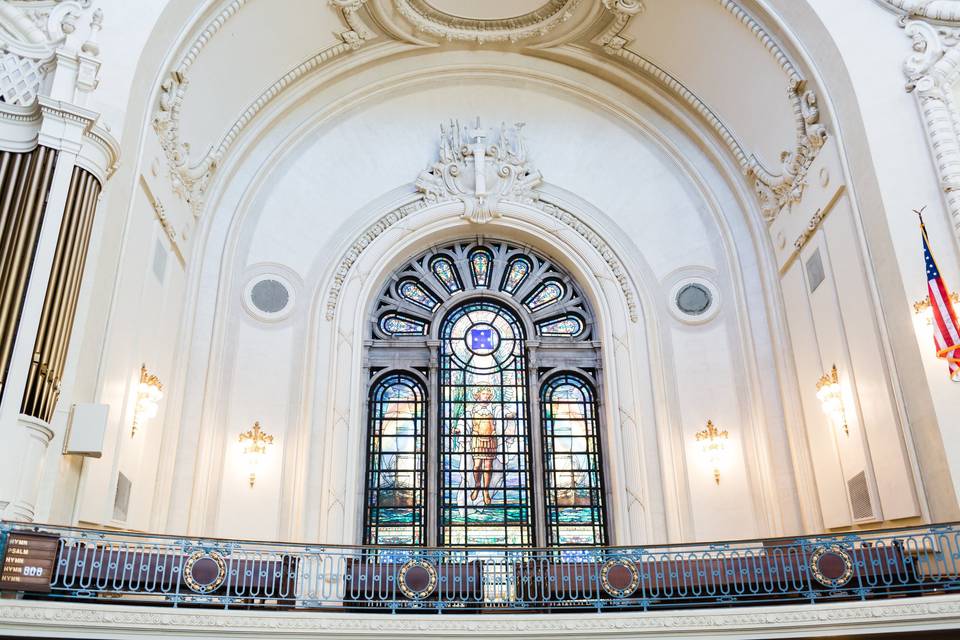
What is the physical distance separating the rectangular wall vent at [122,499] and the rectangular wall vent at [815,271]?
9.95 metres

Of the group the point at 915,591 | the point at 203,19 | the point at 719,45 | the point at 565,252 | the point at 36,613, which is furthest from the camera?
the point at 565,252

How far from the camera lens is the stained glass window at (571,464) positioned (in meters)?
A: 14.4

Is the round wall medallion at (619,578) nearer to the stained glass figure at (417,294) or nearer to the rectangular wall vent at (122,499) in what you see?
the rectangular wall vent at (122,499)

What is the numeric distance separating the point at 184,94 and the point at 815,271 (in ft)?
31.3

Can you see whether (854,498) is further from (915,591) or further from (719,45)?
(719,45)

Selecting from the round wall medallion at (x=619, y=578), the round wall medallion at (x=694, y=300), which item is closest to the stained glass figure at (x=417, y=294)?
the round wall medallion at (x=694, y=300)

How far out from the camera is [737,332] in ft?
49.2

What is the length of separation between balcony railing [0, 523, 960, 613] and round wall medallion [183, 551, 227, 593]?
0.01 m

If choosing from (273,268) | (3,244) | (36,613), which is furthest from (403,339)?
(36,613)

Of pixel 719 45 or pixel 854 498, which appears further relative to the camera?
pixel 719 45

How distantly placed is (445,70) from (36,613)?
11.7m

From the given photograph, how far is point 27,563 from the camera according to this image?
8.40 meters

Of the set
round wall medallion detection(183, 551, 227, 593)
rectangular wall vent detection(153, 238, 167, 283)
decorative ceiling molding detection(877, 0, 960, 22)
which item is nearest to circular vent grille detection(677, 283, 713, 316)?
decorative ceiling molding detection(877, 0, 960, 22)

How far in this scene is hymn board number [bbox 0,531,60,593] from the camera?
27.3 feet
